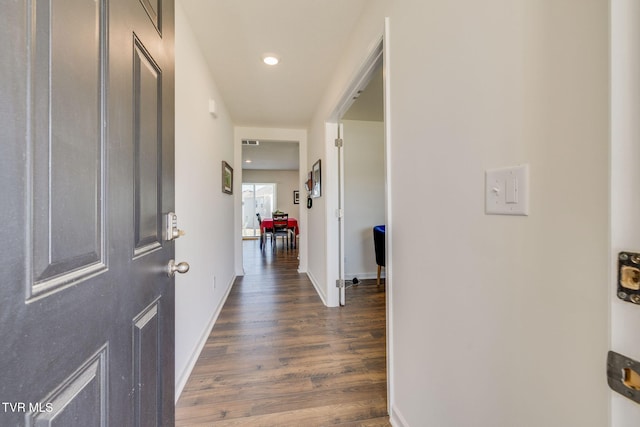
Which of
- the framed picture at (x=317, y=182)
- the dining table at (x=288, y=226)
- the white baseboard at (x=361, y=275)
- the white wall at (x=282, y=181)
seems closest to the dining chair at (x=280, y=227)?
the dining table at (x=288, y=226)

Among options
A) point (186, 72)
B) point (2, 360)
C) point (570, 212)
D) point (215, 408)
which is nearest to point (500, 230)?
point (570, 212)

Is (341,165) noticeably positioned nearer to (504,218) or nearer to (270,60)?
(270,60)

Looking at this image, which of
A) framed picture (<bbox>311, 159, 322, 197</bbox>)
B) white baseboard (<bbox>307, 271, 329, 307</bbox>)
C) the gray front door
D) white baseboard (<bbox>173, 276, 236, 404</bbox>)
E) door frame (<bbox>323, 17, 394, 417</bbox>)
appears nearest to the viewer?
the gray front door

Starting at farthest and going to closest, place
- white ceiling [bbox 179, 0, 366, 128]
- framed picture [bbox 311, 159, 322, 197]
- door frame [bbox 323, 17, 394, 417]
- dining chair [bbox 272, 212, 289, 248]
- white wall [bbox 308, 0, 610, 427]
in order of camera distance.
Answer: dining chair [bbox 272, 212, 289, 248] → framed picture [bbox 311, 159, 322, 197] → white ceiling [bbox 179, 0, 366, 128] → door frame [bbox 323, 17, 394, 417] → white wall [bbox 308, 0, 610, 427]

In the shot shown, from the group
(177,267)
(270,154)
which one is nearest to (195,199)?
(177,267)

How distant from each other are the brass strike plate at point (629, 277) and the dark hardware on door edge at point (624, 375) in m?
0.09

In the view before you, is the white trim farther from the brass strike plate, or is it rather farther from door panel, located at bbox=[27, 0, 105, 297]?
door panel, located at bbox=[27, 0, 105, 297]

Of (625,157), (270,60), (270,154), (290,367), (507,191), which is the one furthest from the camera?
(270,154)

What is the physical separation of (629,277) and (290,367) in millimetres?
1829

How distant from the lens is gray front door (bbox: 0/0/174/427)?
1.17ft

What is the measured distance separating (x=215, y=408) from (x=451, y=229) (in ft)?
5.04

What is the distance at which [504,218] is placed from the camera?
0.70m

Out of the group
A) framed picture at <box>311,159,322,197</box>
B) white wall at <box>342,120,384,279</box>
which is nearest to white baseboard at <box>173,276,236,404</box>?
framed picture at <box>311,159,322,197</box>

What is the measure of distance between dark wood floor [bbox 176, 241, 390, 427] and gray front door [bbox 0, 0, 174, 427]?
793mm
